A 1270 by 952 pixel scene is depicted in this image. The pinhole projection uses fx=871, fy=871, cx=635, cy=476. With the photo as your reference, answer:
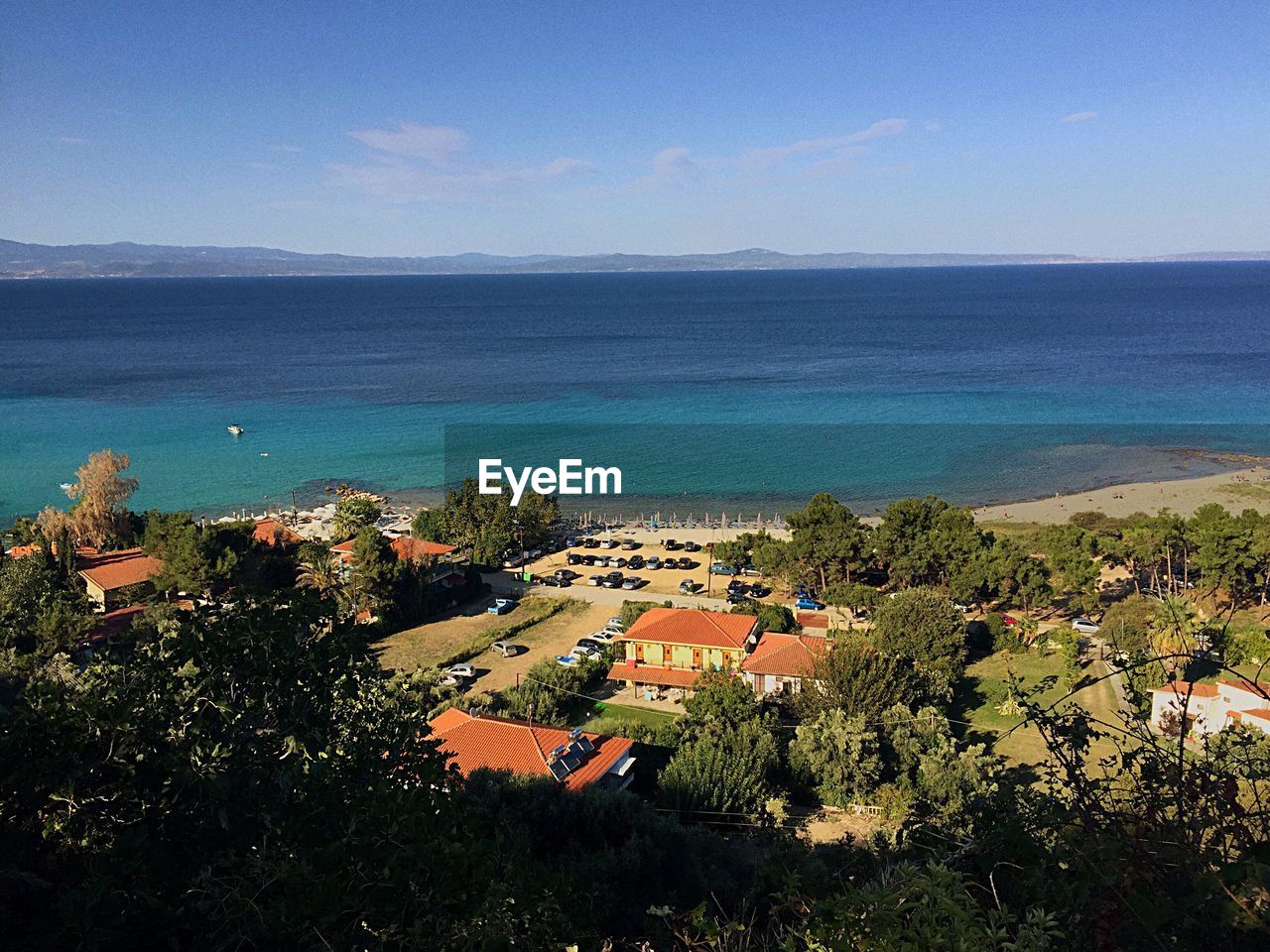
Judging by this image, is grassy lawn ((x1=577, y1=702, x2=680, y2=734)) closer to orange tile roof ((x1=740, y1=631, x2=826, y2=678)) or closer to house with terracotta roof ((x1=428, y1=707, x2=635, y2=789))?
house with terracotta roof ((x1=428, y1=707, x2=635, y2=789))

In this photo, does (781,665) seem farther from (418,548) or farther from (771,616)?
(418,548)

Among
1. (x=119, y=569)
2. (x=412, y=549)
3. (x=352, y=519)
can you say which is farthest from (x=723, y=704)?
(x=352, y=519)

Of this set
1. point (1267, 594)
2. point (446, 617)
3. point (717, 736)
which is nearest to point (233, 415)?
point (446, 617)

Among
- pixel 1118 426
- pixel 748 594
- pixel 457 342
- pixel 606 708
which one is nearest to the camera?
pixel 606 708

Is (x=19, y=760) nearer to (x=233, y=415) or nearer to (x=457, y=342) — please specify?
(x=233, y=415)

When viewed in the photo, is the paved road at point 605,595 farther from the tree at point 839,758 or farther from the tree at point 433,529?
the tree at point 839,758

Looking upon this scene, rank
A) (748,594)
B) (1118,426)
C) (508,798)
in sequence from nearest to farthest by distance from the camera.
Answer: (508,798) < (748,594) < (1118,426)
